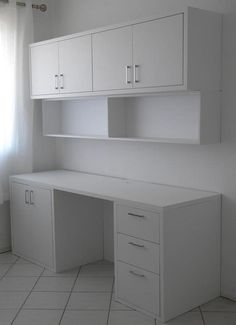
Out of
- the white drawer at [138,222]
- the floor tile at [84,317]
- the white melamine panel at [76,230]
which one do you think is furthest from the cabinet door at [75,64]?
the floor tile at [84,317]

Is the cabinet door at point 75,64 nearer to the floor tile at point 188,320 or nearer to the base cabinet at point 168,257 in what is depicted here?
the base cabinet at point 168,257

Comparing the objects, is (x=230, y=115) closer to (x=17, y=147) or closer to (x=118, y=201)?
(x=118, y=201)

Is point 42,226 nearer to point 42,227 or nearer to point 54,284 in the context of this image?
→ point 42,227

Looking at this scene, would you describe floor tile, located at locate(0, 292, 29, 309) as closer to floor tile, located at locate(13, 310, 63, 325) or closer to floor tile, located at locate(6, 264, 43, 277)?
floor tile, located at locate(13, 310, 63, 325)

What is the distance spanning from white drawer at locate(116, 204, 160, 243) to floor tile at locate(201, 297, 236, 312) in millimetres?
691

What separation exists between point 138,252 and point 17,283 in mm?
1192

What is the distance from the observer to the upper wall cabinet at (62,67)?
3641 millimetres

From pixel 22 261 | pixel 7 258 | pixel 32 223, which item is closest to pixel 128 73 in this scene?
pixel 32 223

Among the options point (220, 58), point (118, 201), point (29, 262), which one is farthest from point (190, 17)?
point (29, 262)

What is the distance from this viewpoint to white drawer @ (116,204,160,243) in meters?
2.86

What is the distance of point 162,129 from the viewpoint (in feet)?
11.5

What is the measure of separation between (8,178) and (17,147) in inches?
12.4

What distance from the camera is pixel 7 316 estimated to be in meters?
3.01

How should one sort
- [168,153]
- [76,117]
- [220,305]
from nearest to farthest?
[220,305] < [168,153] < [76,117]
